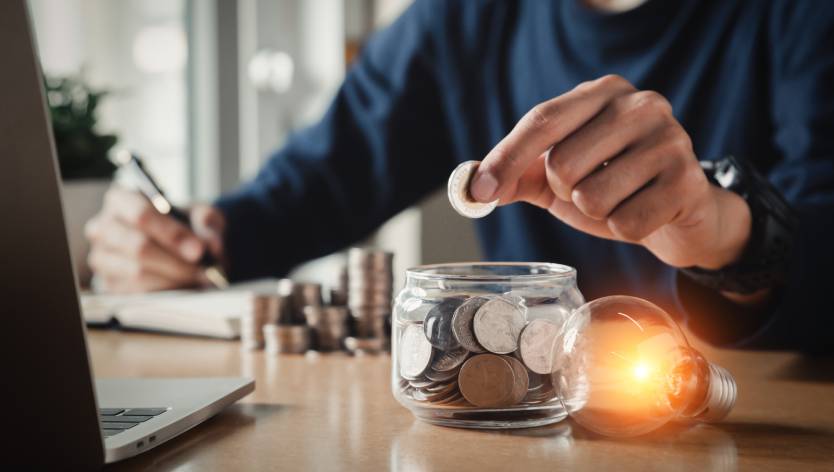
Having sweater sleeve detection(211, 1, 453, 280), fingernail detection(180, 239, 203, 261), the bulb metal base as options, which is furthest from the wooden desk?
sweater sleeve detection(211, 1, 453, 280)

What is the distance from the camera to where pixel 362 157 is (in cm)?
180

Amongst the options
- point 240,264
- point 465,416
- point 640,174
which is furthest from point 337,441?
point 240,264

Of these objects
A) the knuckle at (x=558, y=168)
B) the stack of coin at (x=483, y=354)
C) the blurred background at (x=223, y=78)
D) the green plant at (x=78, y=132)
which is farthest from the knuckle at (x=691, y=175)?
the blurred background at (x=223, y=78)

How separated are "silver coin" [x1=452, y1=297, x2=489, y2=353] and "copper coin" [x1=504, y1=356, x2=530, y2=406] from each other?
1.0 inches

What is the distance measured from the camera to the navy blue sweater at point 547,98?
98cm

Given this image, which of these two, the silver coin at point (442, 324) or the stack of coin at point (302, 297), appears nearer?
the silver coin at point (442, 324)

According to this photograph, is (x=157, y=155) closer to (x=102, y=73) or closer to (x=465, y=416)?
(x=102, y=73)

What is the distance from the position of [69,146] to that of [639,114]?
4.79ft

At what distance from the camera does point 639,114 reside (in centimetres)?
69

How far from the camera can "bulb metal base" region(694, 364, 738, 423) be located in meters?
0.58

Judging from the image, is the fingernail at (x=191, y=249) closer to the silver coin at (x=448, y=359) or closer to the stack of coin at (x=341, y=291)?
the stack of coin at (x=341, y=291)

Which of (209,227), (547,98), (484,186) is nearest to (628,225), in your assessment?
(484,186)

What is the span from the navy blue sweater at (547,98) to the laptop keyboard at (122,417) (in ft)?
2.02

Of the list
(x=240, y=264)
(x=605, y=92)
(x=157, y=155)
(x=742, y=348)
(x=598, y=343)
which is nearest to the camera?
(x=598, y=343)
